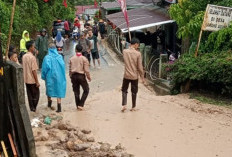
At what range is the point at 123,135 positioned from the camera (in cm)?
686

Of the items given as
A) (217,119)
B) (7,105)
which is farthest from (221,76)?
(7,105)

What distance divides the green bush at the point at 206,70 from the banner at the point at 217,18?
2.37ft

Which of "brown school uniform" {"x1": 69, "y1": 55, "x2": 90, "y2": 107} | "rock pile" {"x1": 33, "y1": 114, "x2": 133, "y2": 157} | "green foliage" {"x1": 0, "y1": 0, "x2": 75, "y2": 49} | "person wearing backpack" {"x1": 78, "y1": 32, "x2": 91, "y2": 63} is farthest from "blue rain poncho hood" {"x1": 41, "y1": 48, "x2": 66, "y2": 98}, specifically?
"green foliage" {"x1": 0, "y1": 0, "x2": 75, "y2": 49}

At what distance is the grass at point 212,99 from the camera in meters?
8.66

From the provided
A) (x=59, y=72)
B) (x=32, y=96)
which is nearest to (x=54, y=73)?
(x=59, y=72)

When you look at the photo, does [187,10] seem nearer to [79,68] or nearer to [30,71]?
[79,68]

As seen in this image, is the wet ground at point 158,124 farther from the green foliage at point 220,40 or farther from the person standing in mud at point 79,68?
the green foliage at point 220,40

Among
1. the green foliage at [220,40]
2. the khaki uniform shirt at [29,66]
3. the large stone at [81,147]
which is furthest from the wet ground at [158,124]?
the green foliage at [220,40]

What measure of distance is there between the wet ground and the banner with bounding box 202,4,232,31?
77.2 inches

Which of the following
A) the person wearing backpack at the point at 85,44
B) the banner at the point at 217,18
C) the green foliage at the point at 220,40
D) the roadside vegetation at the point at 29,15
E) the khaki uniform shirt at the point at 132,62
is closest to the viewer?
the khaki uniform shirt at the point at 132,62

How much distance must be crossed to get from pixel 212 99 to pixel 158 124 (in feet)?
7.39

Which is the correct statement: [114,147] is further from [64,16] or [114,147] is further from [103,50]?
[64,16]

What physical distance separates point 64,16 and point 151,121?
22710 mm

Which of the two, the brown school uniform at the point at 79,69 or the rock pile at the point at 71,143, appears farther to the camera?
the brown school uniform at the point at 79,69
